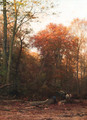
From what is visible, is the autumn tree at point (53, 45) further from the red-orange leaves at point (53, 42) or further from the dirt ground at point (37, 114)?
the dirt ground at point (37, 114)

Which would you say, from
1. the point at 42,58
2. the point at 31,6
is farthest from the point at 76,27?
the point at 31,6

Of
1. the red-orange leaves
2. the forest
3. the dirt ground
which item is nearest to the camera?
the dirt ground

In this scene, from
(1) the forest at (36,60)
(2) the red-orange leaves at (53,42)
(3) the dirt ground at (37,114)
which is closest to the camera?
(3) the dirt ground at (37,114)

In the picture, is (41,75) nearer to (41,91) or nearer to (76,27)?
(41,91)

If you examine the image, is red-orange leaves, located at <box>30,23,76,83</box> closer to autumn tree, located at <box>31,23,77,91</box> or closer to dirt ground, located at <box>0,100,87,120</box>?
autumn tree, located at <box>31,23,77,91</box>

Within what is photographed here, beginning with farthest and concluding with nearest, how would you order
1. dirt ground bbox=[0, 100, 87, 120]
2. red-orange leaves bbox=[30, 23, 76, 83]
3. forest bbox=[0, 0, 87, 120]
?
red-orange leaves bbox=[30, 23, 76, 83], forest bbox=[0, 0, 87, 120], dirt ground bbox=[0, 100, 87, 120]

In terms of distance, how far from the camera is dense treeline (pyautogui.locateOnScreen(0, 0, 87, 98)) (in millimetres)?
14938

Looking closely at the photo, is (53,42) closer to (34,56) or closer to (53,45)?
(53,45)

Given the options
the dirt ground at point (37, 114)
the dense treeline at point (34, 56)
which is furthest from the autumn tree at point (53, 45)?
the dirt ground at point (37, 114)

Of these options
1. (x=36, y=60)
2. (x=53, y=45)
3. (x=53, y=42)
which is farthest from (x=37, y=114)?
(x=36, y=60)

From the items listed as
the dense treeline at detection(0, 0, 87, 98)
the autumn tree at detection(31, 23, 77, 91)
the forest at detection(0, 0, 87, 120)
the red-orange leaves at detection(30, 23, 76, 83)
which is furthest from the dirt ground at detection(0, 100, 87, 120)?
the red-orange leaves at detection(30, 23, 76, 83)

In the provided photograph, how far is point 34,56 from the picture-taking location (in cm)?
2545

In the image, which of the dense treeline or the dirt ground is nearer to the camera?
the dirt ground

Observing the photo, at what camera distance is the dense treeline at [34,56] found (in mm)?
14938
